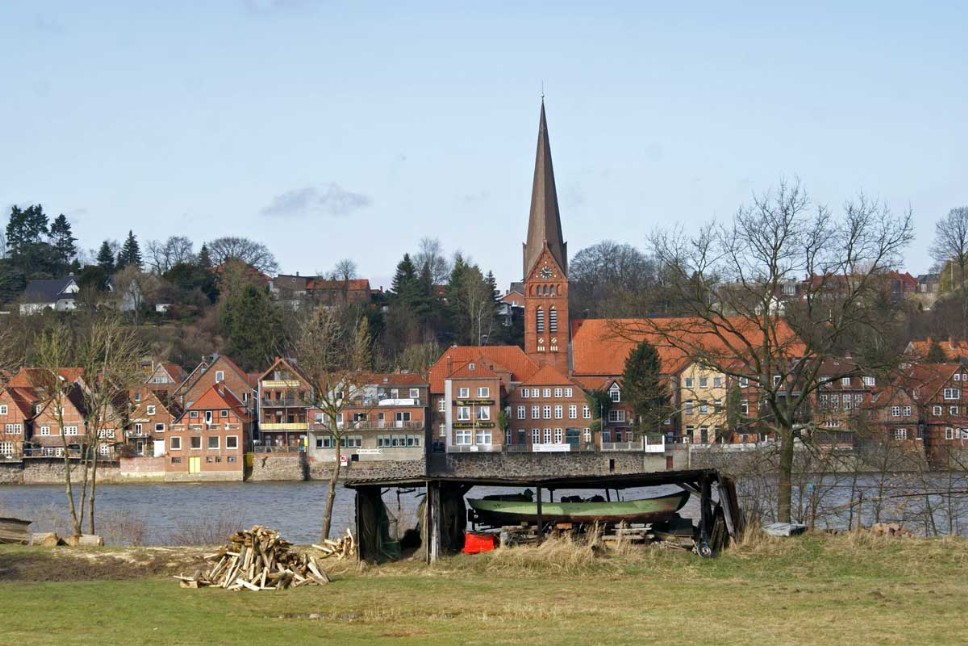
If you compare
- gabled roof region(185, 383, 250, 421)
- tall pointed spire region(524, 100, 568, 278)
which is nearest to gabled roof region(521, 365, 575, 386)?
tall pointed spire region(524, 100, 568, 278)

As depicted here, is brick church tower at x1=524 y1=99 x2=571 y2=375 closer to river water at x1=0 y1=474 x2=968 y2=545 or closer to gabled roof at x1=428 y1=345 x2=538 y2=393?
gabled roof at x1=428 y1=345 x2=538 y2=393

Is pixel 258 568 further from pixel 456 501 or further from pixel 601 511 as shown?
pixel 601 511

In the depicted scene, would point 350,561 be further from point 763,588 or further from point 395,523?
point 763,588

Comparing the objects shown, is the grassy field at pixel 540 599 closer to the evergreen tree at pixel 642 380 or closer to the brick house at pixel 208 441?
the brick house at pixel 208 441

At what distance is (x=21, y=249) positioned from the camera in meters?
162

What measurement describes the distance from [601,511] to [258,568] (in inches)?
265

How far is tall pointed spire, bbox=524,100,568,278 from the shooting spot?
11494cm

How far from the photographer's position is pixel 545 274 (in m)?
118

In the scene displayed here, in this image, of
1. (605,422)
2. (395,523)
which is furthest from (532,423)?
(395,523)

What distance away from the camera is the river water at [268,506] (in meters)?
32.9

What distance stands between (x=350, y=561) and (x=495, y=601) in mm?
5371

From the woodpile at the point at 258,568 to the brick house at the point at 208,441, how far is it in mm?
72519

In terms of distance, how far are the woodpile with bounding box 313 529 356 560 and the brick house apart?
228 feet

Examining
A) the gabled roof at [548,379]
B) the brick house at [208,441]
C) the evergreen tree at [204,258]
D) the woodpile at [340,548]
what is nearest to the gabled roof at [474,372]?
the gabled roof at [548,379]
